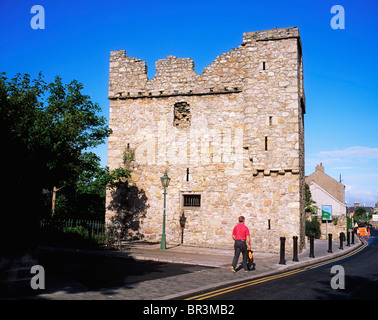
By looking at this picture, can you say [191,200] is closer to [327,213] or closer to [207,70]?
[207,70]

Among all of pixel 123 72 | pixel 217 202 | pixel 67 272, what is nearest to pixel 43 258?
pixel 67 272

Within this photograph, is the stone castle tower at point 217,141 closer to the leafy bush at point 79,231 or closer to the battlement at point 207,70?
the battlement at point 207,70

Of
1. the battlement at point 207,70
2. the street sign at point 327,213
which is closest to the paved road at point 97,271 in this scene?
the battlement at point 207,70

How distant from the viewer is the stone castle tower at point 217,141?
1573 cm

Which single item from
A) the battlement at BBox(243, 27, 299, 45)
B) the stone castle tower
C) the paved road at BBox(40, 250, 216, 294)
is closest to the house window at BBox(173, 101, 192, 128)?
the stone castle tower

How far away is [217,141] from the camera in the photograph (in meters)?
16.9

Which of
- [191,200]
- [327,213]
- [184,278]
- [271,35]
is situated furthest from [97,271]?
[327,213]

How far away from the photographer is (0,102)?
12469 mm

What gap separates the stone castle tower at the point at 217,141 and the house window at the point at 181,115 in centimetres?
5

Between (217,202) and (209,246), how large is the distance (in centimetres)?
212

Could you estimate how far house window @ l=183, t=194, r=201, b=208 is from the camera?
16922mm

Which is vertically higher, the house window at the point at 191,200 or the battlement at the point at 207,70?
the battlement at the point at 207,70

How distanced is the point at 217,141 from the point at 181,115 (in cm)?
245

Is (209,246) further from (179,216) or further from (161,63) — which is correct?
(161,63)
